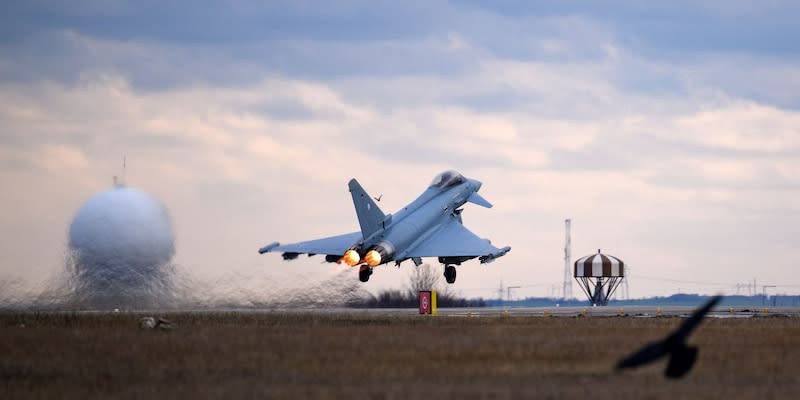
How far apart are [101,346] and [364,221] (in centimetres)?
3012

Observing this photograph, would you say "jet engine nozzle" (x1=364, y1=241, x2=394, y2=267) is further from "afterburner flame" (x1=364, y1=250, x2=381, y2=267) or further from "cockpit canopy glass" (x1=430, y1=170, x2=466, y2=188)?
"cockpit canopy glass" (x1=430, y1=170, x2=466, y2=188)

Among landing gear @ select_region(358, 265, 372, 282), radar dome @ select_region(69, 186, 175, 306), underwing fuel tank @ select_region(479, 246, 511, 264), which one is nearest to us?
radar dome @ select_region(69, 186, 175, 306)

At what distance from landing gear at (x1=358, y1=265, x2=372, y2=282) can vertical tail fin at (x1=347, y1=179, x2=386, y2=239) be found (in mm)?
1646

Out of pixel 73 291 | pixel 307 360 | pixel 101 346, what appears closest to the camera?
pixel 307 360

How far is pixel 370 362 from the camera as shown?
2722 centimetres

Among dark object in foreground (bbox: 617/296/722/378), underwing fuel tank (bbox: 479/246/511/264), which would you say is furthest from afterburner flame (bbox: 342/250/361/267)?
dark object in foreground (bbox: 617/296/722/378)

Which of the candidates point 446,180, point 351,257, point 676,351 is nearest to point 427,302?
point 351,257

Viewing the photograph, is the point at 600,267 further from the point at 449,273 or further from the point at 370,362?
the point at 370,362

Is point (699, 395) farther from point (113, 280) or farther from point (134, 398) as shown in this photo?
point (113, 280)

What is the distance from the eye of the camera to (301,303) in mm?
56000

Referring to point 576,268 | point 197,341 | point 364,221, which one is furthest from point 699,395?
point 576,268

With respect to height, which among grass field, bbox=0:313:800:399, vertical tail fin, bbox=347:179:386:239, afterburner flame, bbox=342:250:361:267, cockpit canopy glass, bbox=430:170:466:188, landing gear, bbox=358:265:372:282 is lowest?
grass field, bbox=0:313:800:399

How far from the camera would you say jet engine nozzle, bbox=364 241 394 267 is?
6041 cm

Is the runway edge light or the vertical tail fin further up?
the vertical tail fin
